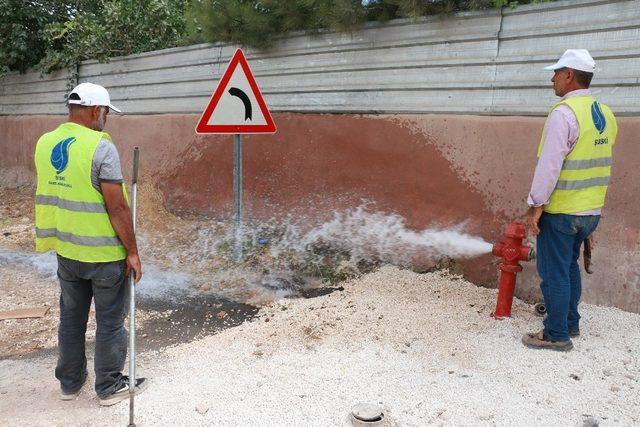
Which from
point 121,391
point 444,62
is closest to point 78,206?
point 121,391

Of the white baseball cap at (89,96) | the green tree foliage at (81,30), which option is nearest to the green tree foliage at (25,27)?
the green tree foliage at (81,30)

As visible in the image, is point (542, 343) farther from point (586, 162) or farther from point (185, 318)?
point (185, 318)

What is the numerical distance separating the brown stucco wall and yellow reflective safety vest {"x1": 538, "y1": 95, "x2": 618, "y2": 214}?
620mm

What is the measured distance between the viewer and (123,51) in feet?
30.0

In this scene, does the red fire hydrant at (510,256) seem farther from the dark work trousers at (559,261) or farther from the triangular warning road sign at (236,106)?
the triangular warning road sign at (236,106)

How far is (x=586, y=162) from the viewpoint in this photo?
3496mm

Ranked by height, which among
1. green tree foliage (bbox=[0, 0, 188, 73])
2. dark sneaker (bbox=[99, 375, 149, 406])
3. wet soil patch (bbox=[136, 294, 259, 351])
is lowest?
wet soil patch (bbox=[136, 294, 259, 351])

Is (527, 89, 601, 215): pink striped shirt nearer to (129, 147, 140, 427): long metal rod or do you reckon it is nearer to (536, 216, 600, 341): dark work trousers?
(536, 216, 600, 341): dark work trousers

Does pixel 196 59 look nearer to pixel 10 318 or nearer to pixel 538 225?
pixel 10 318

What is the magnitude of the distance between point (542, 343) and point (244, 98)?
3664 millimetres

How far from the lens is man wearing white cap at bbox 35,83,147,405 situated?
10.3 ft

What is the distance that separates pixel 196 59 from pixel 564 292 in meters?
6.09

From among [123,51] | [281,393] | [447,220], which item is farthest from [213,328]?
[123,51]

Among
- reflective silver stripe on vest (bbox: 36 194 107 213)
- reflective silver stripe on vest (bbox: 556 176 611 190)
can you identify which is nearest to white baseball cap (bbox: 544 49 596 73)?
reflective silver stripe on vest (bbox: 556 176 611 190)
